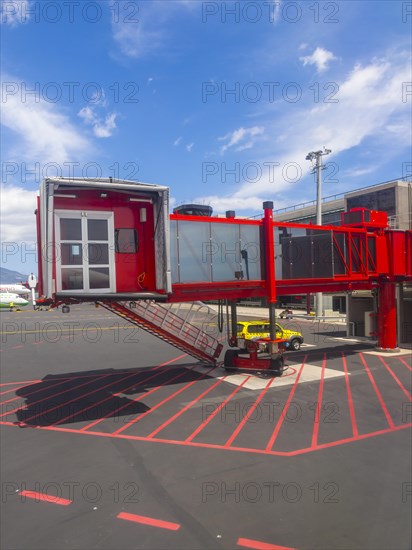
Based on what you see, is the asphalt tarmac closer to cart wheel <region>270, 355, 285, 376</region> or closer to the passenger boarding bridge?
cart wheel <region>270, 355, 285, 376</region>

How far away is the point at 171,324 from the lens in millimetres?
19703

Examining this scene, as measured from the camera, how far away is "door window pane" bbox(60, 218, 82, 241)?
12188 millimetres

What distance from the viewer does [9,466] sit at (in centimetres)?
1008

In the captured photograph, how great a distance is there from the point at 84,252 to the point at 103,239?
774 mm

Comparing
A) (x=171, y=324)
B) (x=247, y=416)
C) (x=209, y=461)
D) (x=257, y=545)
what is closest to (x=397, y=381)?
(x=247, y=416)

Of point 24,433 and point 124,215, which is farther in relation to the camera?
point 124,215

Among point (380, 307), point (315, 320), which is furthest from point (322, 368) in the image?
point (315, 320)

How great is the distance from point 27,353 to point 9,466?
1923 centimetres

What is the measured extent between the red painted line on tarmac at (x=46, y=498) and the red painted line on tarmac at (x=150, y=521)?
4.53ft

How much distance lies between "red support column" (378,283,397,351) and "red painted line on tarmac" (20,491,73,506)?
22.0 metres

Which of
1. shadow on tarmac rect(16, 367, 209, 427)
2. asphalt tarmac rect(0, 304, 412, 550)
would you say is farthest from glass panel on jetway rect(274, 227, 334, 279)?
shadow on tarmac rect(16, 367, 209, 427)

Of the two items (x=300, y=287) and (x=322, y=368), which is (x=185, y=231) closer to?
(x=300, y=287)

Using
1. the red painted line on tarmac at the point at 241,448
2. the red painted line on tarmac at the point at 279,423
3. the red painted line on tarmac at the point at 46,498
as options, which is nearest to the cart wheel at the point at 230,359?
the red painted line on tarmac at the point at 279,423

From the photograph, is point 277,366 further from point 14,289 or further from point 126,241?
point 14,289
